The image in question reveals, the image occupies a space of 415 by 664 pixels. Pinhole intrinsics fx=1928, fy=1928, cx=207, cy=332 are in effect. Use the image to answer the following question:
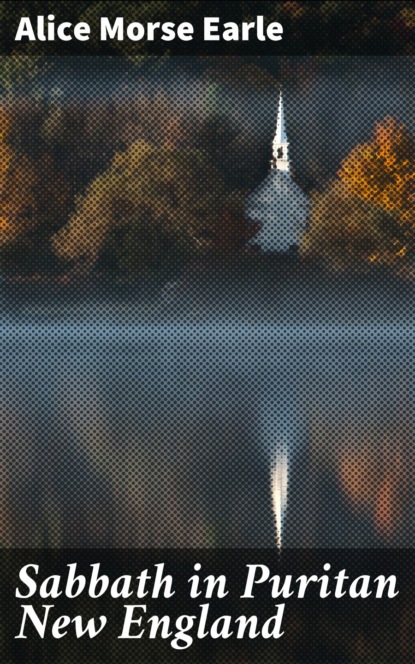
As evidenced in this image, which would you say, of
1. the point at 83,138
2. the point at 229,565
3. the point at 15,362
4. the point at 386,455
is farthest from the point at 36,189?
the point at 229,565

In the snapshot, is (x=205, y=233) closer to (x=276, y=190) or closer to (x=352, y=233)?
(x=276, y=190)

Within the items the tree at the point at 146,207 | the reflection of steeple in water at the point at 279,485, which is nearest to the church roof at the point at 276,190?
the tree at the point at 146,207

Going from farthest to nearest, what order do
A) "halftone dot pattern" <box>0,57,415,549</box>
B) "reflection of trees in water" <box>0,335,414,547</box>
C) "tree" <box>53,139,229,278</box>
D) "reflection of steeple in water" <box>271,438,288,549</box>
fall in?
"tree" <box>53,139,229,278</box>, "halftone dot pattern" <box>0,57,415,549</box>, "reflection of steeple in water" <box>271,438,288,549</box>, "reflection of trees in water" <box>0,335,414,547</box>

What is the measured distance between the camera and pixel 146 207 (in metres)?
50.2

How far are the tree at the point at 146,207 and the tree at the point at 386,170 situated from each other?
3.58 m

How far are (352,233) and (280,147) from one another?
10.2 feet

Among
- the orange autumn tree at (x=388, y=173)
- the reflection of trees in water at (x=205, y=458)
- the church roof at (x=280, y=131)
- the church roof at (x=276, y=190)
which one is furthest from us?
the church roof at (x=276, y=190)

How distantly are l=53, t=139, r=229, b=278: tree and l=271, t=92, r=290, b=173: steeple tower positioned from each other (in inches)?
77.8

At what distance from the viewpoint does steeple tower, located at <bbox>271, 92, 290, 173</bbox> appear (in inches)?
2004

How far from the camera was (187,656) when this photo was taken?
11.9 m

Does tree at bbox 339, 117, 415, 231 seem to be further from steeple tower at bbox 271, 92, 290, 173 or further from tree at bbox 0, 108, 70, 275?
tree at bbox 0, 108, 70, 275

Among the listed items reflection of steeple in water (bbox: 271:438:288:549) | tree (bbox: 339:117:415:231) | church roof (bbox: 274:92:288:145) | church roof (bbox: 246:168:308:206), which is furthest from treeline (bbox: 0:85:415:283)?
reflection of steeple in water (bbox: 271:438:288:549)

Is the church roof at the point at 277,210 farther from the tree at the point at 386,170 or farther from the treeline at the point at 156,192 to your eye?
Result: the tree at the point at 386,170

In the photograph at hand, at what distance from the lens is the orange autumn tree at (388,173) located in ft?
163
